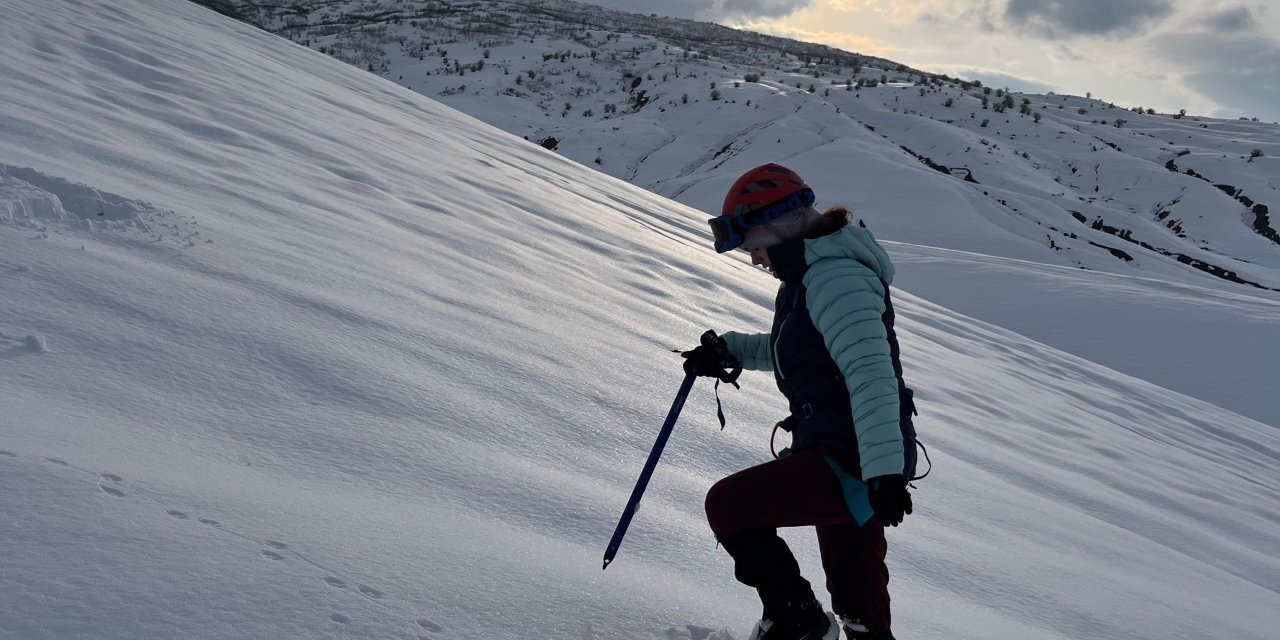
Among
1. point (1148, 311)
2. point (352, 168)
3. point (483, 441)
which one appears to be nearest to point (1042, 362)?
point (1148, 311)

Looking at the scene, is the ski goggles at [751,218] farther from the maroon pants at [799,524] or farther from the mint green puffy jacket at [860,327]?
the maroon pants at [799,524]

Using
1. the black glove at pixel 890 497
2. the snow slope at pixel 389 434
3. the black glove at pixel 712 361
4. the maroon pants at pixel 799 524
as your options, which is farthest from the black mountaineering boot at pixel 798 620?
the black glove at pixel 712 361

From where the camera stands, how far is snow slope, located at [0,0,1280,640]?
5.78ft

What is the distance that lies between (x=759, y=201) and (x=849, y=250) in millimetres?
316

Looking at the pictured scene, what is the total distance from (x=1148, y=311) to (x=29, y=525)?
15000 millimetres

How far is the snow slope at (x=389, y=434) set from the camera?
1.76m

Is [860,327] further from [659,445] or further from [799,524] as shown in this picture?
[659,445]

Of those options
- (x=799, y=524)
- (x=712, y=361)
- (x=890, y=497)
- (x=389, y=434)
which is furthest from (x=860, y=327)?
(x=389, y=434)

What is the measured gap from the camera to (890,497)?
6.04ft

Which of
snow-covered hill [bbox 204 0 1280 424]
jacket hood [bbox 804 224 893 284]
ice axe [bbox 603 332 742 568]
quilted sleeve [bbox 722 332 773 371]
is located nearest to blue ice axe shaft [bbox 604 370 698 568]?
ice axe [bbox 603 332 742 568]

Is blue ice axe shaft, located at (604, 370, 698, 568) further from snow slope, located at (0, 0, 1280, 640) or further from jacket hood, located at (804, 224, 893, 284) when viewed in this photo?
jacket hood, located at (804, 224, 893, 284)

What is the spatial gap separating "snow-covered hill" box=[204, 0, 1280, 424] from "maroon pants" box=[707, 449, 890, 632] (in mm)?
11784

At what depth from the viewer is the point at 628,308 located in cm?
533

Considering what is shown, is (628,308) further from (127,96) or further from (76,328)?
(127,96)
